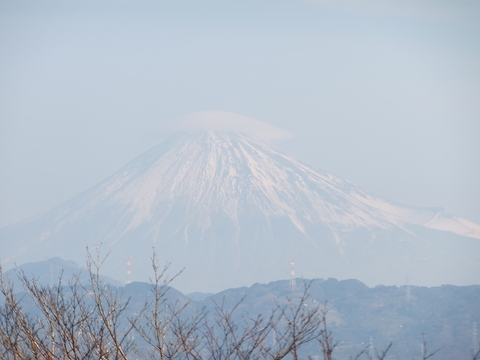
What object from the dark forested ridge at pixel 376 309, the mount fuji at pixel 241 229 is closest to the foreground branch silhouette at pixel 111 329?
the dark forested ridge at pixel 376 309

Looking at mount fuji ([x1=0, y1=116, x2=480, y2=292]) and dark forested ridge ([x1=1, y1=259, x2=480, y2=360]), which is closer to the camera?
dark forested ridge ([x1=1, y1=259, x2=480, y2=360])

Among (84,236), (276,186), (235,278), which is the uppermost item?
(276,186)

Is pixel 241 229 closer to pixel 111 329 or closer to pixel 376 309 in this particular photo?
pixel 376 309

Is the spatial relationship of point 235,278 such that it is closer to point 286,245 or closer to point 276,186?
point 286,245

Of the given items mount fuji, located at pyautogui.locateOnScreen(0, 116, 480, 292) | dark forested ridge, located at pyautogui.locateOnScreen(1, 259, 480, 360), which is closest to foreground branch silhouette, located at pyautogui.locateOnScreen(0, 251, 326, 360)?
dark forested ridge, located at pyautogui.locateOnScreen(1, 259, 480, 360)

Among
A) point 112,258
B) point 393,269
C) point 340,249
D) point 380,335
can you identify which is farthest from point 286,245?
point 380,335

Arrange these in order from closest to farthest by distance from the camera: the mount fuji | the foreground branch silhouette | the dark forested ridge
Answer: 1. the foreground branch silhouette
2. the dark forested ridge
3. the mount fuji

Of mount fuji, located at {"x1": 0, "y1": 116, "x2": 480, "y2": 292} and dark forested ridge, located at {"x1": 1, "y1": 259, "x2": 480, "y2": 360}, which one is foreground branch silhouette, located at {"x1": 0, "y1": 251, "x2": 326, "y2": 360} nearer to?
dark forested ridge, located at {"x1": 1, "y1": 259, "x2": 480, "y2": 360}

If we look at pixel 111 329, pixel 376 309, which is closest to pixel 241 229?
pixel 376 309
